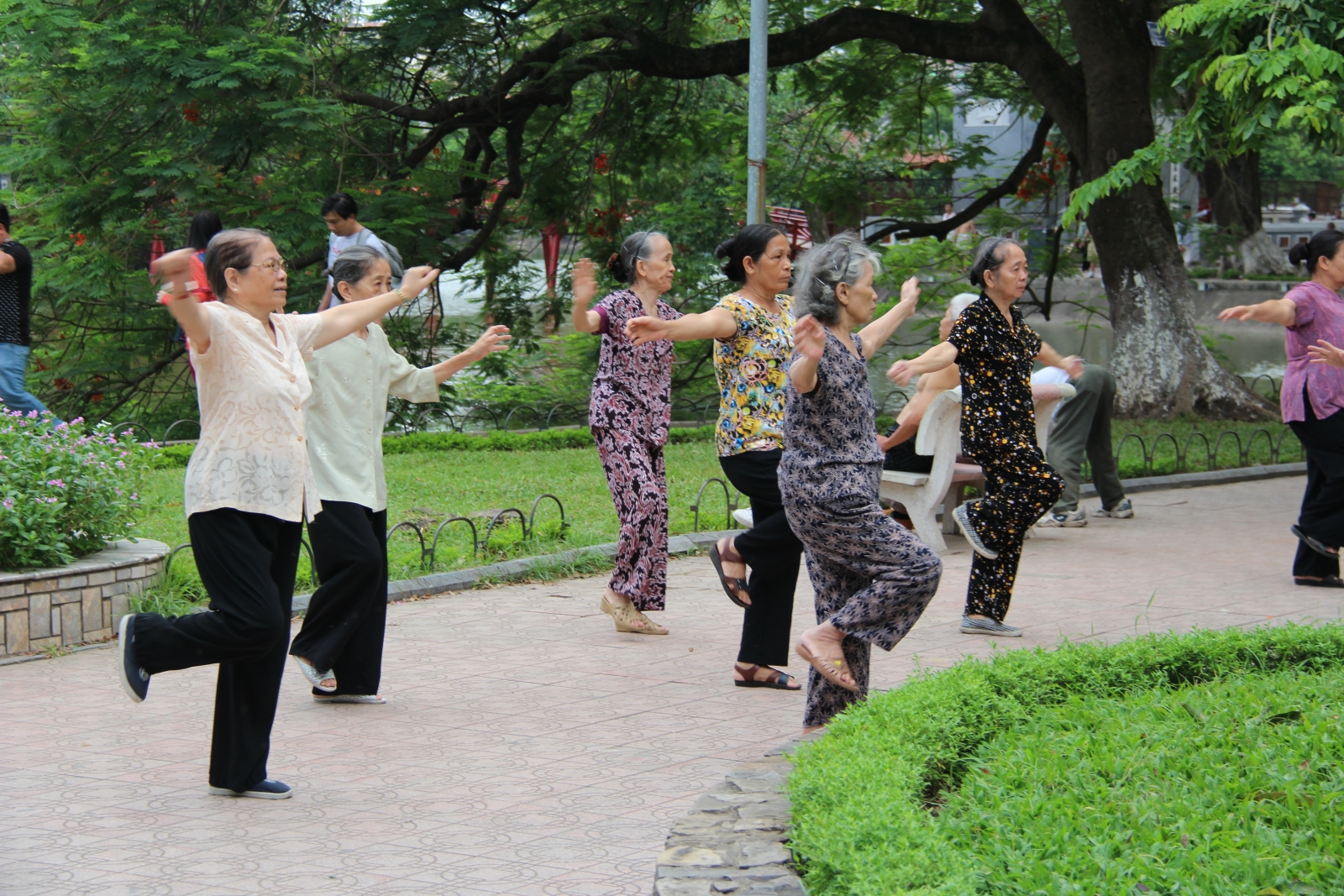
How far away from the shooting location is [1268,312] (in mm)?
7496

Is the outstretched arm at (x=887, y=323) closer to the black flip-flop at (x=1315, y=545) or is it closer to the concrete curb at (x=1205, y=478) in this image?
the black flip-flop at (x=1315, y=545)

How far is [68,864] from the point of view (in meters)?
3.86

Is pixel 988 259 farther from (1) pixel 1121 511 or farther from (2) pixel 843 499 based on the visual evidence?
(1) pixel 1121 511

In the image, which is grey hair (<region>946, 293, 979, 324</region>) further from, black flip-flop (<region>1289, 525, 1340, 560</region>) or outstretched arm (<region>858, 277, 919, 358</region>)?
black flip-flop (<region>1289, 525, 1340, 560</region>)

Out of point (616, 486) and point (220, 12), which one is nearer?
point (616, 486)

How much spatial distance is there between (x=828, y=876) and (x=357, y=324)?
2.54 metres

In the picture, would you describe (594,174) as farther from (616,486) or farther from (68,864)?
(68,864)

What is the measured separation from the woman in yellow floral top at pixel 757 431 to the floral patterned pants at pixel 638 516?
0.75 metres

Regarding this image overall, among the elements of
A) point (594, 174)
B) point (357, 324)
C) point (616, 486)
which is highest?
point (594, 174)

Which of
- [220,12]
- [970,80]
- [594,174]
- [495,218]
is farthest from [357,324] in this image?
[970,80]

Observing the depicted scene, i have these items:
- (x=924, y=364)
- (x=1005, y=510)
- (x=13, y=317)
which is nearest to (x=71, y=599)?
(x=13, y=317)

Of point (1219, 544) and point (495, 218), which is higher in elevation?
point (495, 218)

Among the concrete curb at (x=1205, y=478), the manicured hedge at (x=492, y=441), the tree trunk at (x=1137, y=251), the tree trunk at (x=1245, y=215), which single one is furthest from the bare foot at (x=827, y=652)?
the tree trunk at (x=1245, y=215)

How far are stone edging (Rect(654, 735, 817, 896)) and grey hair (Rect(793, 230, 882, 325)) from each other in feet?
5.15
